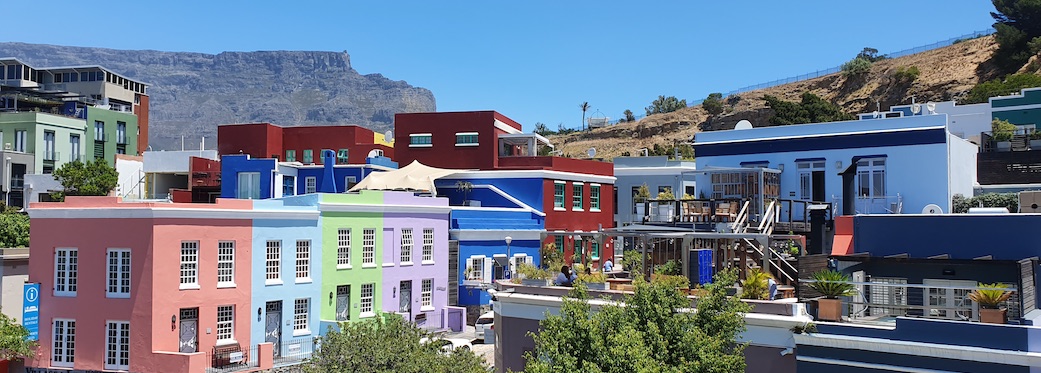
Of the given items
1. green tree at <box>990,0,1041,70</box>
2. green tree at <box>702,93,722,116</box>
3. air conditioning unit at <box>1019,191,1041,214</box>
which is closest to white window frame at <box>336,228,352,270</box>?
air conditioning unit at <box>1019,191,1041,214</box>

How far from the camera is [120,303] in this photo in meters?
27.6

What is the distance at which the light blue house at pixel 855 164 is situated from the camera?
83.4 ft

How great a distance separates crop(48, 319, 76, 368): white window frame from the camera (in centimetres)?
2816

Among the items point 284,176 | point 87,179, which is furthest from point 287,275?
point 87,179

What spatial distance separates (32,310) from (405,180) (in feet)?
53.7

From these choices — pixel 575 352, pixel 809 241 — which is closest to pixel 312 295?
pixel 809 241

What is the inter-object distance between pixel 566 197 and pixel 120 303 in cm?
2287

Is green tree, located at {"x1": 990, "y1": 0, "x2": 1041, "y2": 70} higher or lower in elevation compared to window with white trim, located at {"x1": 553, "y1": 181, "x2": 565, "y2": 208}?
higher

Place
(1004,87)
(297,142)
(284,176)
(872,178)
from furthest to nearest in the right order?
(1004,87) → (297,142) → (284,176) → (872,178)

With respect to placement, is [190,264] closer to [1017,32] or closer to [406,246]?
[406,246]

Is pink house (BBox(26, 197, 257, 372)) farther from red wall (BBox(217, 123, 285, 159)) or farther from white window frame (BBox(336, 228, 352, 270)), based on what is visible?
red wall (BBox(217, 123, 285, 159))

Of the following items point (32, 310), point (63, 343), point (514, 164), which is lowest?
point (63, 343)

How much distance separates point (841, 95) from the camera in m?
102

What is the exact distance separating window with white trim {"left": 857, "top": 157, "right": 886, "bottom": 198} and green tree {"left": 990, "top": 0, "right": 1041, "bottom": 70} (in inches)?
2550
